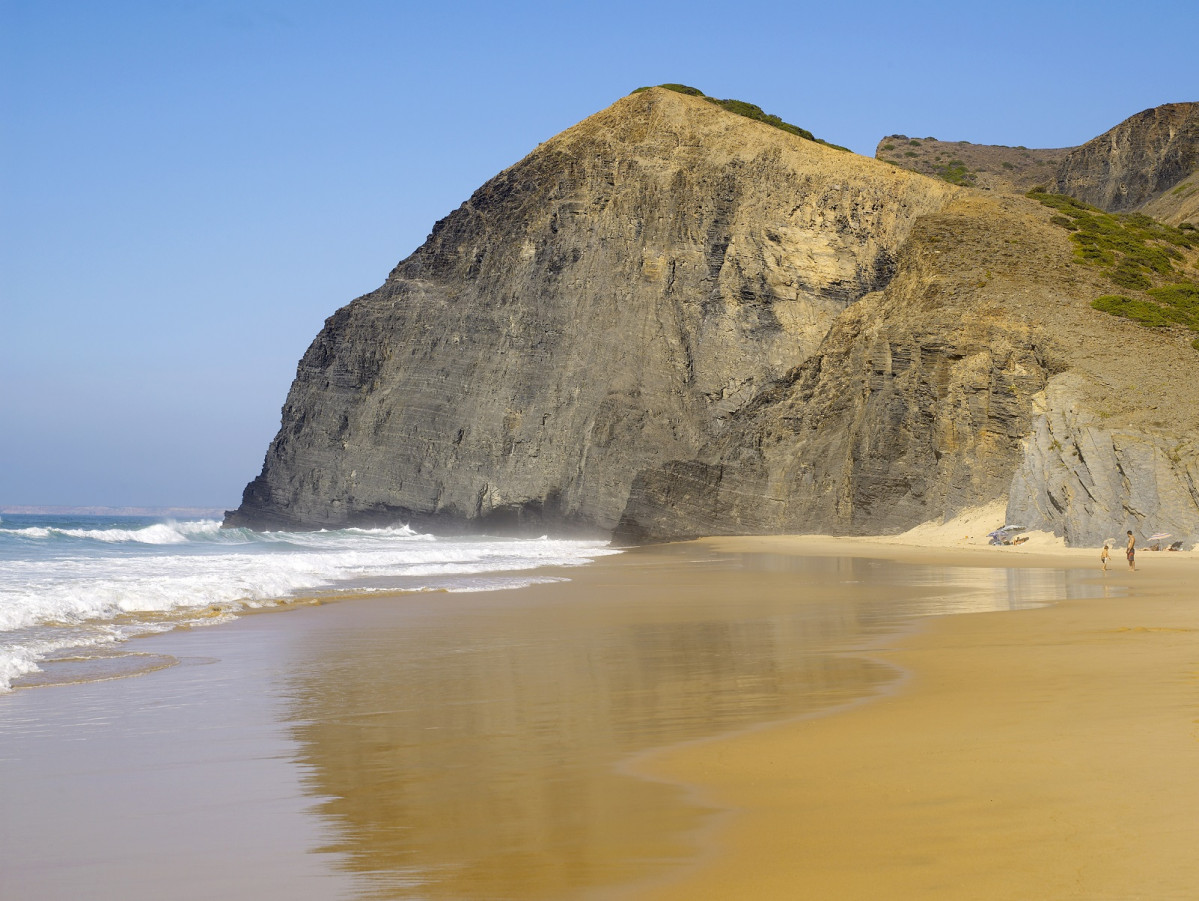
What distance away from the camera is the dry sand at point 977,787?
12.6ft

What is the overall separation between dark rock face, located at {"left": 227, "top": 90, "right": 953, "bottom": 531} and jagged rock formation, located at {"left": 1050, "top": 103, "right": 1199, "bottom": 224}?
109 ft

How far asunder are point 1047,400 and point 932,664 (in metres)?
25.8

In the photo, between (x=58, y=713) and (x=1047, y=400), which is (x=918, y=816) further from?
(x=1047, y=400)

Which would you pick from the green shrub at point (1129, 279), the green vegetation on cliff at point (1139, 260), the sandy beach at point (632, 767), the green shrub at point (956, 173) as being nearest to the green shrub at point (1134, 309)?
the green vegetation on cliff at point (1139, 260)

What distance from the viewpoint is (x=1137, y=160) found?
81375mm

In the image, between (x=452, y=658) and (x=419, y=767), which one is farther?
(x=452, y=658)

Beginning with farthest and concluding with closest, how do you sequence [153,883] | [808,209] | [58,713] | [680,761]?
[808,209] < [58,713] < [680,761] < [153,883]

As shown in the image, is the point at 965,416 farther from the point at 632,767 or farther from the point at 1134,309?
the point at 632,767

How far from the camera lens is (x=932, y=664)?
923 cm

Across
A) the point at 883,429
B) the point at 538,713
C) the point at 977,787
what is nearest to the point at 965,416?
the point at 883,429

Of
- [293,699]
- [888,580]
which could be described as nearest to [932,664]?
[293,699]

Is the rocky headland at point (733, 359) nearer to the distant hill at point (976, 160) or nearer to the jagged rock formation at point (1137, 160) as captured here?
the jagged rock formation at point (1137, 160)

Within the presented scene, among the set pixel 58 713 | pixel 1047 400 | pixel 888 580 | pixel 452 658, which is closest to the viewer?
pixel 58 713

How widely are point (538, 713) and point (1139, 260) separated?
43594 millimetres
